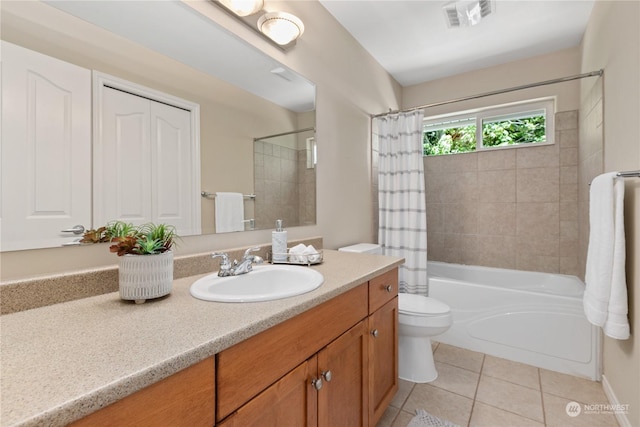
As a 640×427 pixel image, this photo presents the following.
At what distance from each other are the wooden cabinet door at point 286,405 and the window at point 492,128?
2.84 meters

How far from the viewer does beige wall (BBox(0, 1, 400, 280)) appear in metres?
0.95

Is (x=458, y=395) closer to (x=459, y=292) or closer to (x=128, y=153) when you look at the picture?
(x=459, y=292)

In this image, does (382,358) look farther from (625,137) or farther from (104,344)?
(625,137)

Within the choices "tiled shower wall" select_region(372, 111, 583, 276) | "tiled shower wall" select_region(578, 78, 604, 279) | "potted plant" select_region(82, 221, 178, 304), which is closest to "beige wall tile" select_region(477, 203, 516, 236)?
"tiled shower wall" select_region(372, 111, 583, 276)

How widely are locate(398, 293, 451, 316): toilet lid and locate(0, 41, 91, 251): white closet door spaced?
1673 millimetres

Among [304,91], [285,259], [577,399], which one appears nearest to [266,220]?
[285,259]

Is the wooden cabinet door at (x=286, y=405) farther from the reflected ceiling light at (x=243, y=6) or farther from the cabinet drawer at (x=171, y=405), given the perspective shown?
the reflected ceiling light at (x=243, y=6)

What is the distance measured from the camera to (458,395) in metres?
1.70

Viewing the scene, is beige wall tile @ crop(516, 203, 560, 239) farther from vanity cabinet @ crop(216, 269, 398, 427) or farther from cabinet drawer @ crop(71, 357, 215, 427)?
cabinet drawer @ crop(71, 357, 215, 427)

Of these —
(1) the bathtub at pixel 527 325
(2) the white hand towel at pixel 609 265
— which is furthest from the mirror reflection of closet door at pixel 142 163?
(1) the bathtub at pixel 527 325

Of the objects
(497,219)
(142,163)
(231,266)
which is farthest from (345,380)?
(497,219)

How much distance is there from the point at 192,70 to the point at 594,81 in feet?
8.63

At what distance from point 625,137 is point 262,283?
75.7 inches

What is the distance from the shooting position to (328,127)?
207cm
